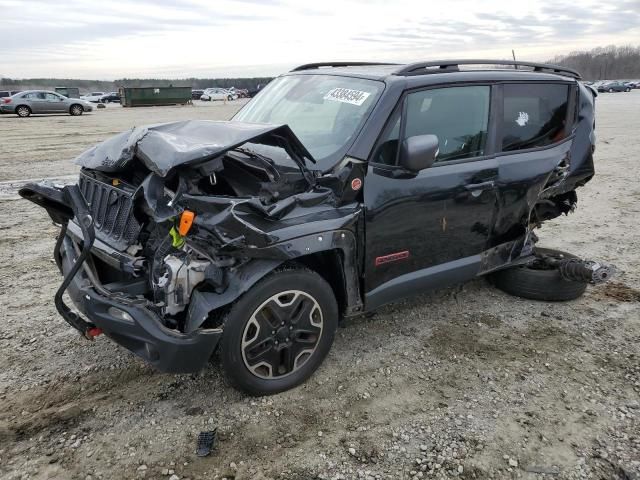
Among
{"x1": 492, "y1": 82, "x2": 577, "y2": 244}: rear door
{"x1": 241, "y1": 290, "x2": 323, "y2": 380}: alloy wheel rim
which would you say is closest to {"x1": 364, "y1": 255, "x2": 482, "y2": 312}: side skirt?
{"x1": 492, "y1": 82, "x2": 577, "y2": 244}: rear door

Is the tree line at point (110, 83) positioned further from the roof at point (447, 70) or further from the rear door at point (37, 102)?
the roof at point (447, 70)

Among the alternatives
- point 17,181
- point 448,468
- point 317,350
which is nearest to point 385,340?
point 317,350

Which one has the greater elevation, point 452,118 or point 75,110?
point 452,118

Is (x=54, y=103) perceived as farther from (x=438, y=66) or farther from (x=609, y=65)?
(x=609, y=65)

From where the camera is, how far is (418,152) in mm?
3275

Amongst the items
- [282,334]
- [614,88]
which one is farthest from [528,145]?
[614,88]

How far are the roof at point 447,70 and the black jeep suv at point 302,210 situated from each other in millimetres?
24

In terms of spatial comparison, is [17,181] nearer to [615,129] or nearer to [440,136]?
[440,136]

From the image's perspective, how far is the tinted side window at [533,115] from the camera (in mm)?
4125

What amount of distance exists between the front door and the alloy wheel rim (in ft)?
1.57

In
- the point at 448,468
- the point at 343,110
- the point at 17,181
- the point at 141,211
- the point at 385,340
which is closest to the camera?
the point at 448,468

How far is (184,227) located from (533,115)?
312cm

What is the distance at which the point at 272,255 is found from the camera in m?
2.99

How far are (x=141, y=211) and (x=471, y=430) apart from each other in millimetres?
2405
